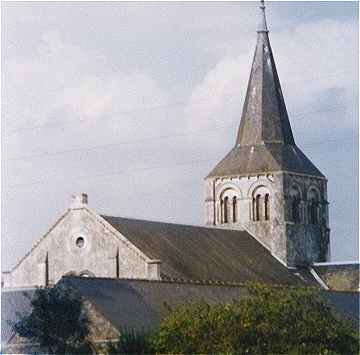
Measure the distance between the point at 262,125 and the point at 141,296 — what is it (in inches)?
988

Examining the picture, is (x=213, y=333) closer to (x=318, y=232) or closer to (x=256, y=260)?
(x=256, y=260)

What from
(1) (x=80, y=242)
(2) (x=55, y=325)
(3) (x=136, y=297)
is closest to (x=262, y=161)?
(1) (x=80, y=242)

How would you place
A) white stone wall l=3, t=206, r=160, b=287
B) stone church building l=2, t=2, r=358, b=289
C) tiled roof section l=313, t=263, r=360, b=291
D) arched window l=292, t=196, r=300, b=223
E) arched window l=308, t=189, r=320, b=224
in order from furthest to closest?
arched window l=308, t=189, r=320, b=224 < arched window l=292, t=196, r=300, b=223 < tiled roof section l=313, t=263, r=360, b=291 < stone church building l=2, t=2, r=358, b=289 < white stone wall l=3, t=206, r=160, b=287

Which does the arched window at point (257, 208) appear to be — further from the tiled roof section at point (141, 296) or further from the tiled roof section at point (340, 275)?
the tiled roof section at point (141, 296)

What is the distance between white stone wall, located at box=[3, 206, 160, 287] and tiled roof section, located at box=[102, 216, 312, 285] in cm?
68

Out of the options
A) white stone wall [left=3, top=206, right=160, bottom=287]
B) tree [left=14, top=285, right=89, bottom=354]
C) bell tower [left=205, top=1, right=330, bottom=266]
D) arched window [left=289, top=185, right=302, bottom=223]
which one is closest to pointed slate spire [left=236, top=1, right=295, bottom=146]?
bell tower [left=205, top=1, right=330, bottom=266]

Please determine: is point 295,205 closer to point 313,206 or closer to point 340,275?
point 313,206

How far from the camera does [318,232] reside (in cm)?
8306

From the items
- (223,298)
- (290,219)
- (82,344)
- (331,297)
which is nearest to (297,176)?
(290,219)

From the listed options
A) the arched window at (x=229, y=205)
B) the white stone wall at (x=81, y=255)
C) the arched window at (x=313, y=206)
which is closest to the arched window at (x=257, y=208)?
the arched window at (x=229, y=205)

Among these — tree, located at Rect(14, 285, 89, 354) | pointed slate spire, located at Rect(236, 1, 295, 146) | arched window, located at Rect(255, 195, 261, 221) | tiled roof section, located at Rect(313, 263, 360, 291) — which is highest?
pointed slate spire, located at Rect(236, 1, 295, 146)

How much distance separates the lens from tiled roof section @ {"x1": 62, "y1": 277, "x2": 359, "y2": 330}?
5375cm

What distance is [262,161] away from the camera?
8000 cm

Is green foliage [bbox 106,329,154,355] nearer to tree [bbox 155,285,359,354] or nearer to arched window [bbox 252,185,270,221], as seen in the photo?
tree [bbox 155,285,359,354]
